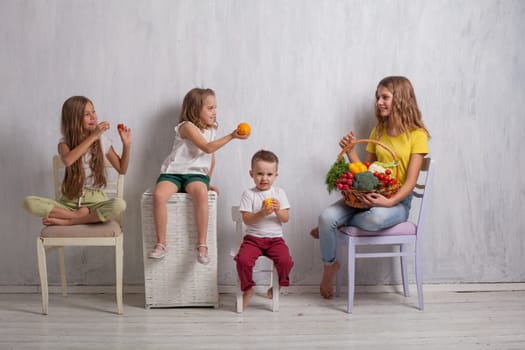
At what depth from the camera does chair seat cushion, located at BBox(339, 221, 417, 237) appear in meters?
2.86

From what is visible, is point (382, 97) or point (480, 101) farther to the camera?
point (480, 101)

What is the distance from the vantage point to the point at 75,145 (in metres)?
2.90

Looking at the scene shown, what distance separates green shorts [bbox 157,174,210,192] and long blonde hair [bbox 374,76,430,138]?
102 centimetres

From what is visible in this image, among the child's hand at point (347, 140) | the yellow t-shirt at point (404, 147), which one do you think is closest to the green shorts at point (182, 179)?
the child's hand at point (347, 140)

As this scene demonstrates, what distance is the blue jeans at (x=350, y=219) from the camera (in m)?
2.80

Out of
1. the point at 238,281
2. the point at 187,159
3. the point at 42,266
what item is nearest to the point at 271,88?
the point at 187,159

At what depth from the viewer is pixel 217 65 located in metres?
3.15

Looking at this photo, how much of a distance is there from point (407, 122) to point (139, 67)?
1450 mm

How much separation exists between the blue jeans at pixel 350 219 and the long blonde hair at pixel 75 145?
3.83 ft

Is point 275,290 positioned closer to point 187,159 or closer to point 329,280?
point 329,280

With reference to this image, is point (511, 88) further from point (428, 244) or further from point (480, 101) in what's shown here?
point (428, 244)

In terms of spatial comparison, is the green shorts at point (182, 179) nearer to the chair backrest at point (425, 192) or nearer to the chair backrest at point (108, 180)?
the chair backrest at point (108, 180)

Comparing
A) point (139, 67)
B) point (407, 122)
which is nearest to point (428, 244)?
point (407, 122)

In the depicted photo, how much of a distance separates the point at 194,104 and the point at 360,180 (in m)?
0.93
